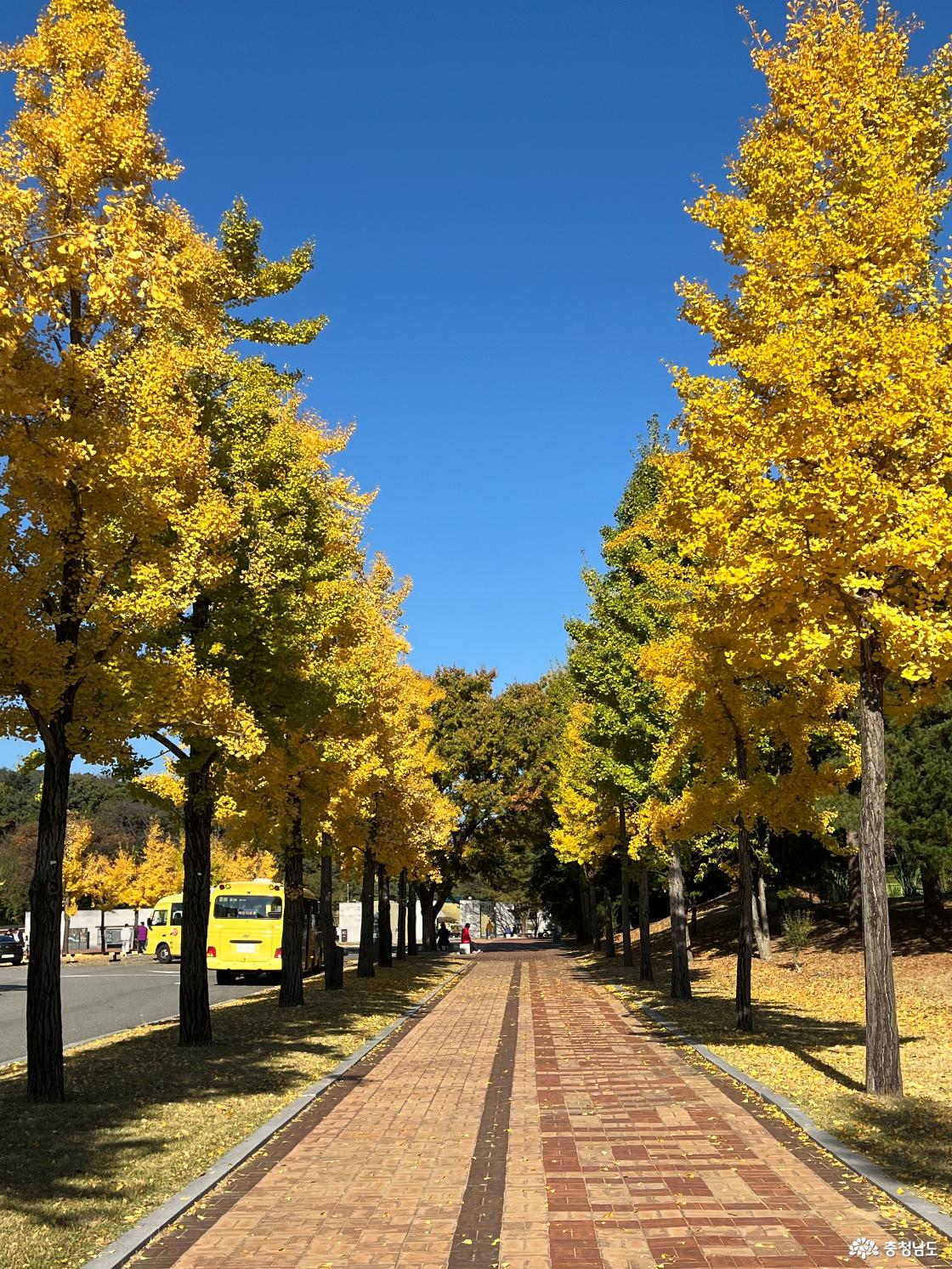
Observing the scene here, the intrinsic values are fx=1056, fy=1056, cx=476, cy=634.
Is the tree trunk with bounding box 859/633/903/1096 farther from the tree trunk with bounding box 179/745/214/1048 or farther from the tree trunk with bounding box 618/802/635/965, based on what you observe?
the tree trunk with bounding box 618/802/635/965

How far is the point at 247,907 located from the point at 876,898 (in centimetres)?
2381

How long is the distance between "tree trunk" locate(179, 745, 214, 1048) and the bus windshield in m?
16.5

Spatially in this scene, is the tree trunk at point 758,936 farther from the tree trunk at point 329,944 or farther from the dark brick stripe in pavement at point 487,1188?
A: the dark brick stripe in pavement at point 487,1188

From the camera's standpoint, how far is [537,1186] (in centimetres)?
698

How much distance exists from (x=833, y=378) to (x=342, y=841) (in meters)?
15.7

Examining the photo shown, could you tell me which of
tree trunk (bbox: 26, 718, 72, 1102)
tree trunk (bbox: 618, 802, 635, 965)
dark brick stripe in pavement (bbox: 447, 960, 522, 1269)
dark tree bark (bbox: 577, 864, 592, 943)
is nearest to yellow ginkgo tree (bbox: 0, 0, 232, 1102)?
tree trunk (bbox: 26, 718, 72, 1102)

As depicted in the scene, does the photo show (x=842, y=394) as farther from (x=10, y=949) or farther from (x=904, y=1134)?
(x=10, y=949)

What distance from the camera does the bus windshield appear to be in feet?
100

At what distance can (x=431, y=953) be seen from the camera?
49.5m

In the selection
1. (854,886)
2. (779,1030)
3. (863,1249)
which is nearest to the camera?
(863,1249)

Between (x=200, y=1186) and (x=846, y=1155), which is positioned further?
(x=846, y=1155)

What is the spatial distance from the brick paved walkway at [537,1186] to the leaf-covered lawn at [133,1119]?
465 mm

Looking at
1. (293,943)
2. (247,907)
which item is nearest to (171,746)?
(293,943)

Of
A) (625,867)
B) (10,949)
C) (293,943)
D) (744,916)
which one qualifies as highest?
(744,916)
